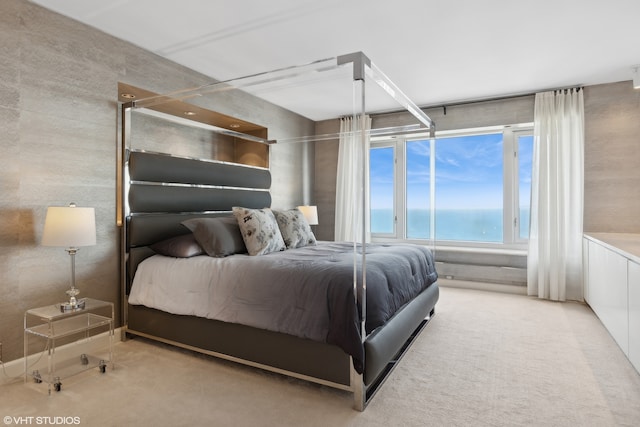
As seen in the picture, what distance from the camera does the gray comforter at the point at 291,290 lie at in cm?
212

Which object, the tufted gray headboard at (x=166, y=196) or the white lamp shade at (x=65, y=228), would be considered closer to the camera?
the white lamp shade at (x=65, y=228)

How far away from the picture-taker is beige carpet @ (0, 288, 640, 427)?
6.45ft

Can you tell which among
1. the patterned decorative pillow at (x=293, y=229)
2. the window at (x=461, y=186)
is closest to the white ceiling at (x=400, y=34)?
the window at (x=461, y=186)

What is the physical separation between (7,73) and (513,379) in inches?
153

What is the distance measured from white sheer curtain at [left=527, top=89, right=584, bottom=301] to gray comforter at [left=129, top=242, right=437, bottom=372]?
223 centimetres

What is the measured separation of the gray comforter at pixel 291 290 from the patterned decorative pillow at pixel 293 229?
44cm

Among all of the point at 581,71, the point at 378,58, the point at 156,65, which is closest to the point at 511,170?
the point at 581,71

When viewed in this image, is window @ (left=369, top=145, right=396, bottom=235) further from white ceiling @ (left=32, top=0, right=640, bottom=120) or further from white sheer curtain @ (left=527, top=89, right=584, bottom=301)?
white sheer curtain @ (left=527, top=89, right=584, bottom=301)

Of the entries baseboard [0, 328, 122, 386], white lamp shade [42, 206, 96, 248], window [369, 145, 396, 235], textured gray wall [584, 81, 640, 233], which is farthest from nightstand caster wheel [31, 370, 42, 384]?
textured gray wall [584, 81, 640, 233]

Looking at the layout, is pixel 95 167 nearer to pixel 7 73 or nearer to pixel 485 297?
pixel 7 73

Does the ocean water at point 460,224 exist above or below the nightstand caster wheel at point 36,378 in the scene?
above

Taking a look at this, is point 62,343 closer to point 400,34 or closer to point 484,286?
point 400,34

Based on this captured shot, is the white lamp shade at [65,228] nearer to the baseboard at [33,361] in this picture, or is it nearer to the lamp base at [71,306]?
the lamp base at [71,306]

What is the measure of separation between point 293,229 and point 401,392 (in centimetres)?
186
